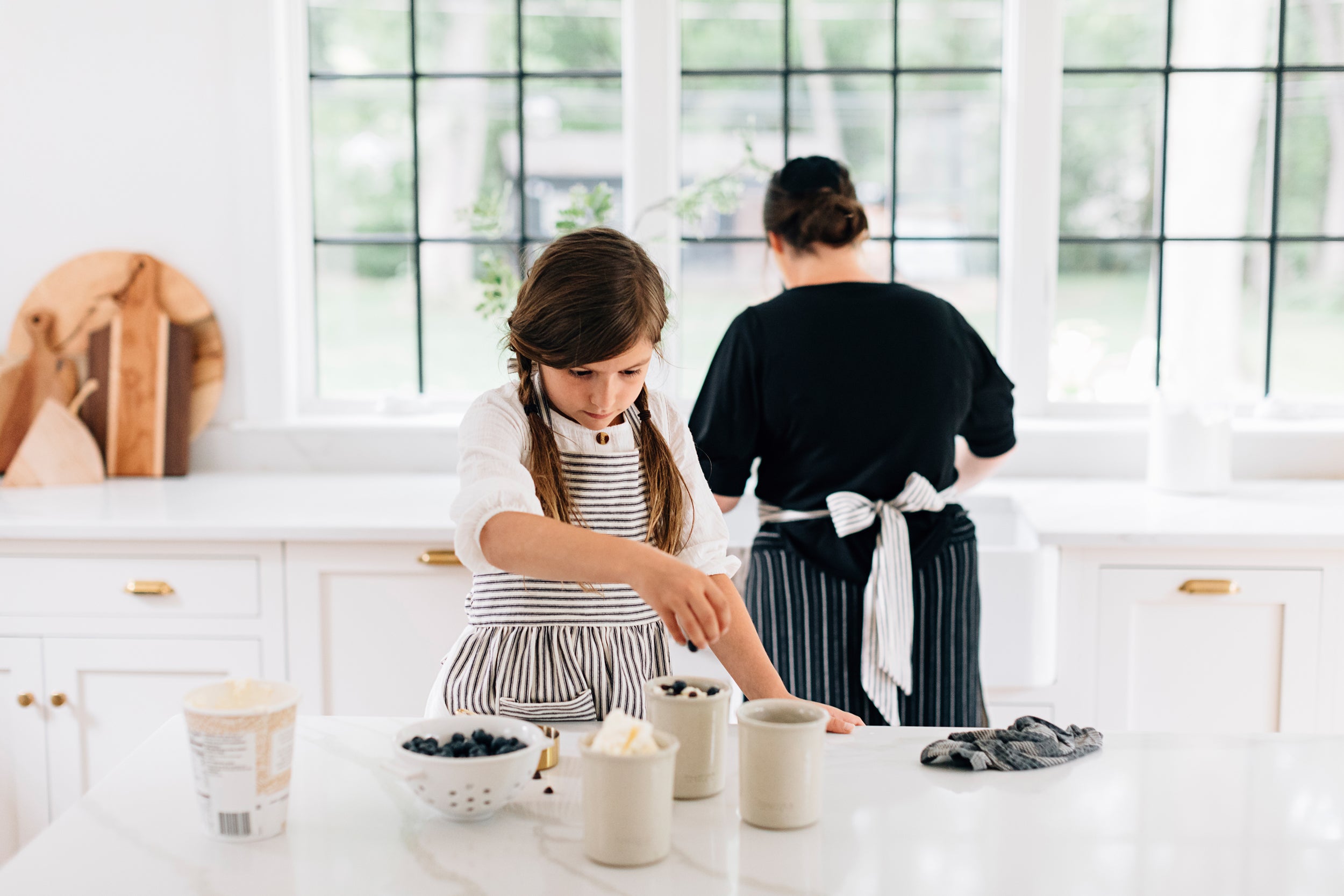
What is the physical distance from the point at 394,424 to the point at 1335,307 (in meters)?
2.21

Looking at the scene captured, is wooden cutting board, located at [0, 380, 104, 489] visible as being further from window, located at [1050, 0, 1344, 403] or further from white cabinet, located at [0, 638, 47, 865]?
window, located at [1050, 0, 1344, 403]

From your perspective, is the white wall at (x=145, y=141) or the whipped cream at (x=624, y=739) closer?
the whipped cream at (x=624, y=739)

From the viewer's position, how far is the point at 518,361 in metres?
1.28

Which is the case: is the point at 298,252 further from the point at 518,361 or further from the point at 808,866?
the point at 808,866

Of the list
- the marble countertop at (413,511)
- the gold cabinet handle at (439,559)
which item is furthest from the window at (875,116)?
the gold cabinet handle at (439,559)

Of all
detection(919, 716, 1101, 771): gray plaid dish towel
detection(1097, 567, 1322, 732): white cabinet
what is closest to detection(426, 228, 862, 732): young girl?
detection(919, 716, 1101, 771): gray plaid dish towel

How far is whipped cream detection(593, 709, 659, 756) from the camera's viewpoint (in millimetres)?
856

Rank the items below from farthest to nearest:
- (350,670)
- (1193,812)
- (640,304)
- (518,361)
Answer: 1. (350,670)
2. (518,361)
3. (640,304)
4. (1193,812)

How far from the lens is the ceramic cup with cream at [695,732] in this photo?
969 mm

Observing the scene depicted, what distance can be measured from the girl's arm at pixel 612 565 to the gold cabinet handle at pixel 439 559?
Result: 3.40ft

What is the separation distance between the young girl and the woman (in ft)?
1.38

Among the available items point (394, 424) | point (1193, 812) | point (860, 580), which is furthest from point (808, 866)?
point (394, 424)

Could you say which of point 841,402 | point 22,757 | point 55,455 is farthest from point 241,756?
point 55,455

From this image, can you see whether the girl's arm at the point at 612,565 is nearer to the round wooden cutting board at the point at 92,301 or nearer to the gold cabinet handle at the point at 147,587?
the gold cabinet handle at the point at 147,587
